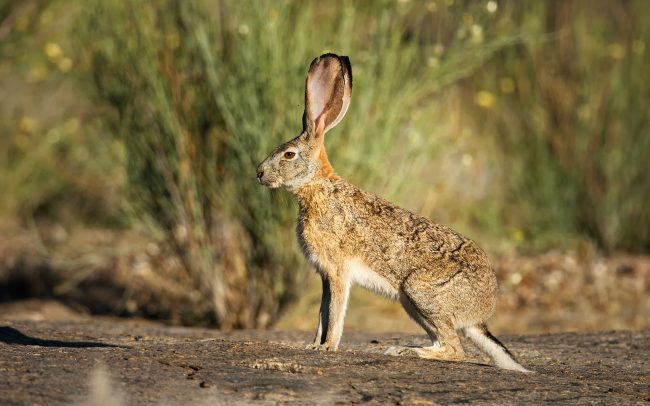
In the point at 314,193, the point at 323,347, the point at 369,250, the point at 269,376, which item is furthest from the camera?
the point at 314,193

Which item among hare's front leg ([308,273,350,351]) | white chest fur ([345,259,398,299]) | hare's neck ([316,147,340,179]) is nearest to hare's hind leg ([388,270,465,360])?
white chest fur ([345,259,398,299])

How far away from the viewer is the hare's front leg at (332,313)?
5121 mm

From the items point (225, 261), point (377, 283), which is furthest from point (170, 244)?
point (377, 283)

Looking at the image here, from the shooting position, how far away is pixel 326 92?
5.61 metres

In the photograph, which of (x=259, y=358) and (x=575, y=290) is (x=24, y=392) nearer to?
(x=259, y=358)

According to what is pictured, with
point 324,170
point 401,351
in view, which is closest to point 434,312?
point 401,351

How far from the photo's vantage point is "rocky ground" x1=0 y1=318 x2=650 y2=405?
3836mm

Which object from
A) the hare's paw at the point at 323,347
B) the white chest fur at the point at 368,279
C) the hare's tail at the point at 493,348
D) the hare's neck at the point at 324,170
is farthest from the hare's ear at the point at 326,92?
the hare's tail at the point at 493,348

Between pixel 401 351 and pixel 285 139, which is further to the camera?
pixel 285 139

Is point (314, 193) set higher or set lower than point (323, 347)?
higher

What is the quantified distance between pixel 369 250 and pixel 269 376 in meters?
1.29

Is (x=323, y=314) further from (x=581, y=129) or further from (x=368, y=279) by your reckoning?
(x=581, y=129)

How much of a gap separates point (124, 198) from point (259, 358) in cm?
385

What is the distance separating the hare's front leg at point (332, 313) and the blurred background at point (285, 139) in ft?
7.32
